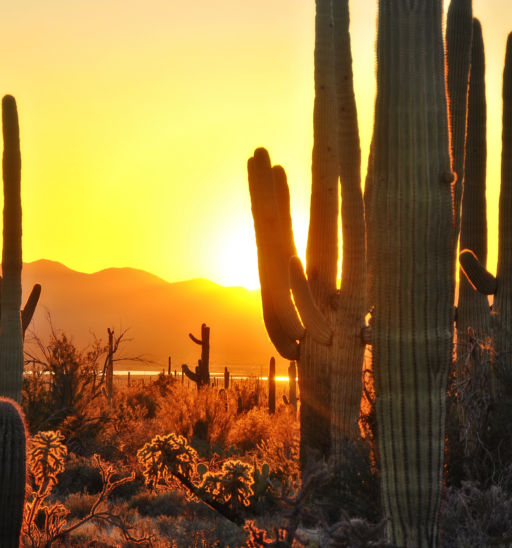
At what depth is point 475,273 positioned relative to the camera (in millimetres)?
11266

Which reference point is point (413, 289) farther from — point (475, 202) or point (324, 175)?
point (475, 202)

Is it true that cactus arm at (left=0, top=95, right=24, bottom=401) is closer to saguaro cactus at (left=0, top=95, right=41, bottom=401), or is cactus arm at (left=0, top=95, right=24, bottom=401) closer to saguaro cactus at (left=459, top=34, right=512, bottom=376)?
saguaro cactus at (left=0, top=95, right=41, bottom=401)

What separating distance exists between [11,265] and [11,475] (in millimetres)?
5547

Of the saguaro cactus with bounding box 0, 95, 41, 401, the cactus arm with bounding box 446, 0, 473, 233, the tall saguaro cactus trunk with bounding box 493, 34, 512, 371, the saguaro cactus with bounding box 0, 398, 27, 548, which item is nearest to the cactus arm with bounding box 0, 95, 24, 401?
the saguaro cactus with bounding box 0, 95, 41, 401

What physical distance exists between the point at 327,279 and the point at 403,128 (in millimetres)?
5207

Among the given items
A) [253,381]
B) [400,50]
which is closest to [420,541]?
[400,50]

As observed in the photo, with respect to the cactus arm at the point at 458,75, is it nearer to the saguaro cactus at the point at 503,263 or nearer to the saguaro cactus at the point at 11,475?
the saguaro cactus at the point at 503,263

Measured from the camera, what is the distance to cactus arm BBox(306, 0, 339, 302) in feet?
34.7

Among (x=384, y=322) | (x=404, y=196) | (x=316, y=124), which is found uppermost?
(x=316, y=124)

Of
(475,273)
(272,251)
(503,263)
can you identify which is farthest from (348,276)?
(503,263)

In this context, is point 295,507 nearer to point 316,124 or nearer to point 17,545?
point 17,545

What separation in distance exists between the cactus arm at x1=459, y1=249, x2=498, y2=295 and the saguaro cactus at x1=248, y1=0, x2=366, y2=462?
6.65ft

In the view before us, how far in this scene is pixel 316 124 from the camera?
10.9 meters

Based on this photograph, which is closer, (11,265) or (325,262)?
(325,262)
